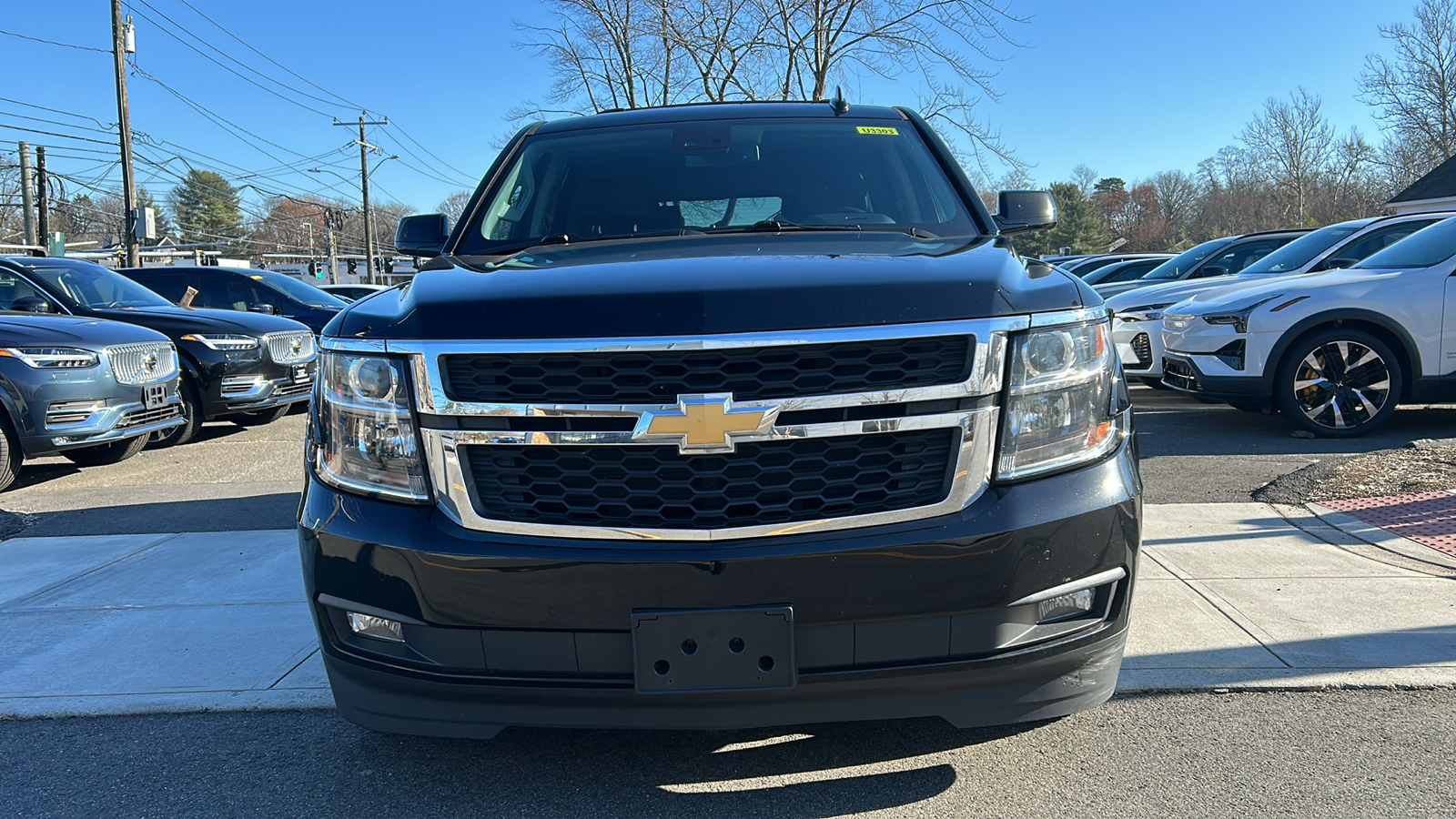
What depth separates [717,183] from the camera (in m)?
3.60

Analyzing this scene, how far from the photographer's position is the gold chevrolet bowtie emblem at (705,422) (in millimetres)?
2117

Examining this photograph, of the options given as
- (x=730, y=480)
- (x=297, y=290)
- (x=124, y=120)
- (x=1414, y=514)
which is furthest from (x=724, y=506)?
(x=124, y=120)

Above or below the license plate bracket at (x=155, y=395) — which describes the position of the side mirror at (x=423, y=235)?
above

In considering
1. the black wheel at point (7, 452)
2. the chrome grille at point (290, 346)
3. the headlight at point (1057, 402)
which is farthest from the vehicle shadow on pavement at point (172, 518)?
the headlight at point (1057, 402)

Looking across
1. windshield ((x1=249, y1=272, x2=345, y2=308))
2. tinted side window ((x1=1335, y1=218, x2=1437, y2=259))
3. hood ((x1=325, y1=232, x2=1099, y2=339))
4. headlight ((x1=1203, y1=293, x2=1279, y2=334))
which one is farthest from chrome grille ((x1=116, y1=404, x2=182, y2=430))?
tinted side window ((x1=1335, y1=218, x2=1437, y2=259))

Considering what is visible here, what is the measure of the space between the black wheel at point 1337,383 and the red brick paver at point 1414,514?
207 centimetres

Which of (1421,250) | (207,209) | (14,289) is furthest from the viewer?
(207,209)

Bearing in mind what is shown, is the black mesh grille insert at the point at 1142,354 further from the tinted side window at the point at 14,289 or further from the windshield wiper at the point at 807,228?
the tinted side window at the point at 14,289

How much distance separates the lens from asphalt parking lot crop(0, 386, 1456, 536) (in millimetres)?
5964

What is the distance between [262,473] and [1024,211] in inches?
239

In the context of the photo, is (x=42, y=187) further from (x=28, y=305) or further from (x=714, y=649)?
(x=714, y=649)

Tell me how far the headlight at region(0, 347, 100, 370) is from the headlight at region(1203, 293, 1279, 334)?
827 cm

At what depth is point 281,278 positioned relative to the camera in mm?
12891

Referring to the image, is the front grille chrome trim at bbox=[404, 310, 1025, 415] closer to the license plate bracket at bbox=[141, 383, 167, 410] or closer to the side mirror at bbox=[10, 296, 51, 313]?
the license plate bracket at bbox=[141, 383, 167, 410]
